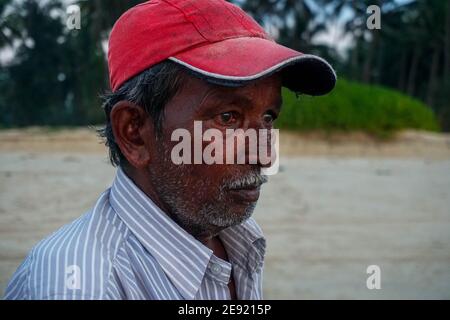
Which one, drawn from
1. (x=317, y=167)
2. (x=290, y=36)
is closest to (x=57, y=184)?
(x=317, y=167)

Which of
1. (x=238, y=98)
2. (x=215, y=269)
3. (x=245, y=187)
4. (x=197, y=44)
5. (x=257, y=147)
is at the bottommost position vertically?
(x=215, y=269)

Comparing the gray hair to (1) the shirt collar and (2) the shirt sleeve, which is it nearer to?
(1) the shirt collar

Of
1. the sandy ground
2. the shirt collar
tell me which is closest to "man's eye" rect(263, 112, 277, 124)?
the shirt collar

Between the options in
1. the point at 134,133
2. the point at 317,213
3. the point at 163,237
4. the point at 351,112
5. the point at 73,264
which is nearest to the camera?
the point at 73,264

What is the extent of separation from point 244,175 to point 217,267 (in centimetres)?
26

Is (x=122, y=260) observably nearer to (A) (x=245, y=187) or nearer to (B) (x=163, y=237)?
(B) (x=163, y=237)

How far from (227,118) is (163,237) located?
0.34 m

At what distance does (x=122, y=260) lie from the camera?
1204 mm

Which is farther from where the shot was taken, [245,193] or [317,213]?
[317,213]

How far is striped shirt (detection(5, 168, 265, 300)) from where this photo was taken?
1.12 m

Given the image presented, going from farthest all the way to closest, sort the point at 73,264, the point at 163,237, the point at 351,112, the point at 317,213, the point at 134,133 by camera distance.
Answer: the point at 351,112
the point at 317,213
the point at 134,133
the point at 163,237
the point at 73,264

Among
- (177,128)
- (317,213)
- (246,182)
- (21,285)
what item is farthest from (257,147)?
(317,213)

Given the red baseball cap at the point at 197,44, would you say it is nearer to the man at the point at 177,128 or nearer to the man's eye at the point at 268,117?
the man at the point at 177,128

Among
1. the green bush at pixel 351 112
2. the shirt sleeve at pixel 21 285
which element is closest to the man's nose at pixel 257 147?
the shirt sleeve at pixel 21 285
